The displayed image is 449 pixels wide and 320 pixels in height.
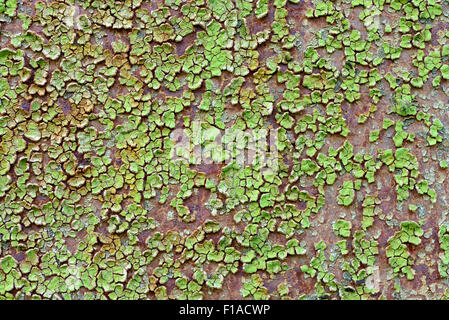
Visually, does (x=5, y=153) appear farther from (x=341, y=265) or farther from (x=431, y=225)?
(x=431, y=225)

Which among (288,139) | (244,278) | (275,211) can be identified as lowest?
(244,278)

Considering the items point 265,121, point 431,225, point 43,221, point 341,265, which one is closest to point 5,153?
point 43,221

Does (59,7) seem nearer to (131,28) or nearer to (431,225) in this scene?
(131,28)

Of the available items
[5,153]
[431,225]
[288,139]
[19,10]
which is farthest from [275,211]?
[19,10]

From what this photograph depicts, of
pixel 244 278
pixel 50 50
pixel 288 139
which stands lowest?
pixel 244 278

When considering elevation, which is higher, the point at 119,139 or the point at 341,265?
the point at 119,139

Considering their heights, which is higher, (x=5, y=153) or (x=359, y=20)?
(x=359, y=20)
